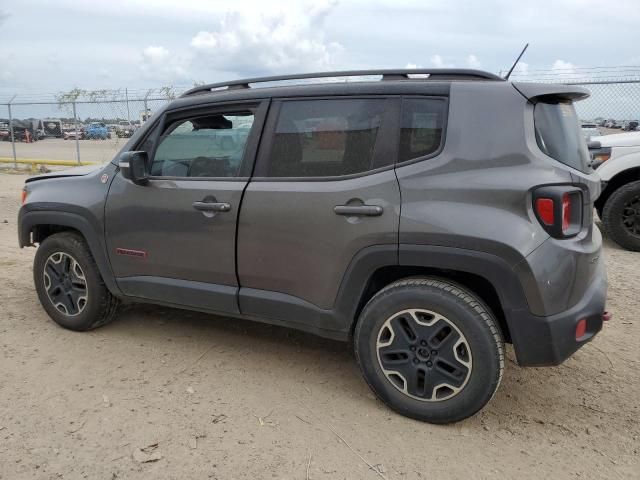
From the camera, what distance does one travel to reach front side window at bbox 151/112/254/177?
133 inches

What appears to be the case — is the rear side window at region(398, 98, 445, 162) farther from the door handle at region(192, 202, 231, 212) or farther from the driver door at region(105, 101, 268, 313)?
the door handle at region(192, 202, 231, 212)

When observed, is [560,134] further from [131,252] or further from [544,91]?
[131,252]

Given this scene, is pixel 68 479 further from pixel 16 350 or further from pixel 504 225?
pixel 504 225

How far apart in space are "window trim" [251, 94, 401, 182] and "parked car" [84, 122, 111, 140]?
14525mm

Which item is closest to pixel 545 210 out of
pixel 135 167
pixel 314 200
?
pixel 314 200

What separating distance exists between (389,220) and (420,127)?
1.72 feet

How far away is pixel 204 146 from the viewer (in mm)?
3533

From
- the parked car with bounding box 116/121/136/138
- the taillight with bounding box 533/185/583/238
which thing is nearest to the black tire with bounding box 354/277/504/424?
the taillight with bounding box 533/185/583/238

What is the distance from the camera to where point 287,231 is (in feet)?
10.1

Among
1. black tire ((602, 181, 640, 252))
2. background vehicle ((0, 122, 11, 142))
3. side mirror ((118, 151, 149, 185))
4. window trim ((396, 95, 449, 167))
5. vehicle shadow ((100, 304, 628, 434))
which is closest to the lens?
window trim ((396, 95, 449, 167))

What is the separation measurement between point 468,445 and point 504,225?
3.67 feet

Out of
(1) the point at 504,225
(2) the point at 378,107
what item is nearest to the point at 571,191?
(1) the point at 504,225

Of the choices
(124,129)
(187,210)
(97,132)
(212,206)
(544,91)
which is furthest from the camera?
(97,132)

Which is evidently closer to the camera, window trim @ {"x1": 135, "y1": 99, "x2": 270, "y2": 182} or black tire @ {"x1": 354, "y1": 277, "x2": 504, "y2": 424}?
black tire @ {"x1": 354, "y1": 277, "x2": 504, "y2": 424}
